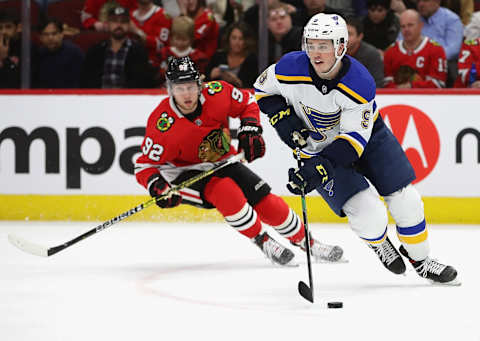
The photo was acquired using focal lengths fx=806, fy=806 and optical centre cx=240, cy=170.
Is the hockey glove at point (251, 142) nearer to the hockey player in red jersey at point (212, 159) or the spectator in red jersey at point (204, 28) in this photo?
the hockey player in red jersey at point (212, 159)

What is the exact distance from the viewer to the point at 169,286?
11.5ft

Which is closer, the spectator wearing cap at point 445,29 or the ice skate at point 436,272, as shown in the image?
the ice skate at point 436,272

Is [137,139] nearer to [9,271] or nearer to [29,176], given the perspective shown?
[29,176]

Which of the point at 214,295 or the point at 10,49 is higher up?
the point at 10,49

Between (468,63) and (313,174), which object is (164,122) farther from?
(468,63)

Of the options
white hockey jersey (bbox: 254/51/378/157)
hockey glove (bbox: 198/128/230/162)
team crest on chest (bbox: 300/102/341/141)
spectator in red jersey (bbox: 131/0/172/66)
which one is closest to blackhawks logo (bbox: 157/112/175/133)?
hockey glove (bbox: 198/128/230/162)

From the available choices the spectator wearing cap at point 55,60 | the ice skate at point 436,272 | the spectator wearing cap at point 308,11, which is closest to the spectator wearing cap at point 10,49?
the spectator wearing cap at point 55,60

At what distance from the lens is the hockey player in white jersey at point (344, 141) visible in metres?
3.15

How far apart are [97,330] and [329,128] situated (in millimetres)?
1359

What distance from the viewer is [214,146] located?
4070mm

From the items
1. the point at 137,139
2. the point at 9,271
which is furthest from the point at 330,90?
the point at 137,139

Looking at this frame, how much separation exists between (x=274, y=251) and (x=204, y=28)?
2.62m

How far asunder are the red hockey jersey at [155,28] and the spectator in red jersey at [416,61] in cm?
171

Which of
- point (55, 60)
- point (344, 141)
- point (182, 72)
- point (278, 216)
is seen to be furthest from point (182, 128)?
point (55, 60)
